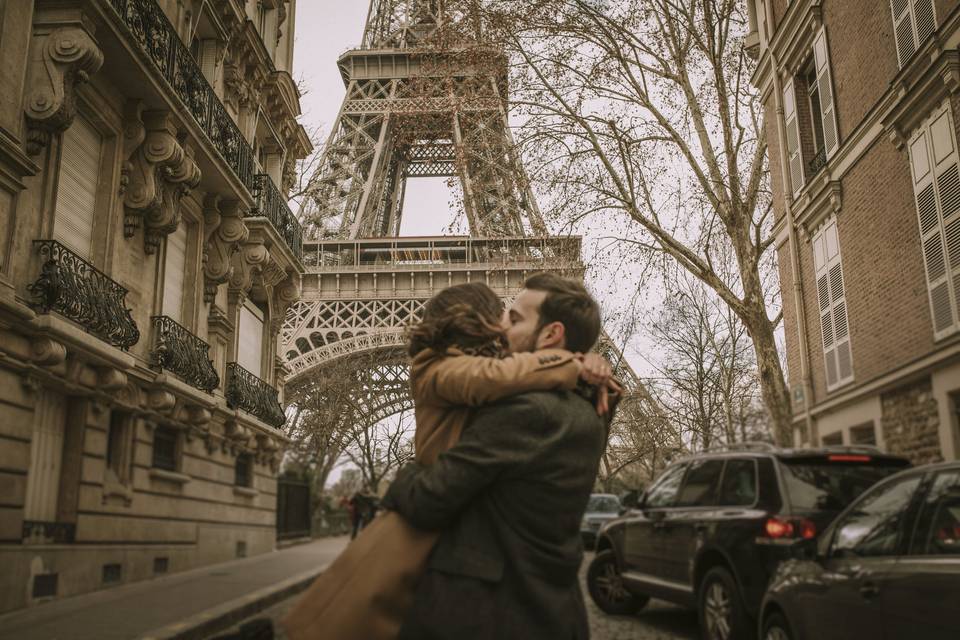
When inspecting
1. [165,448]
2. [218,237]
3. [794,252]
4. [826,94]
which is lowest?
[165,448]

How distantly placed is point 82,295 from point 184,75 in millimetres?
4820

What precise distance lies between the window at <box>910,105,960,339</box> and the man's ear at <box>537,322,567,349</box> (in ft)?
37.3

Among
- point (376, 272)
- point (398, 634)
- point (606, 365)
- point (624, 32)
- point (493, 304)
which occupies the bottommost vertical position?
point (398, 634)

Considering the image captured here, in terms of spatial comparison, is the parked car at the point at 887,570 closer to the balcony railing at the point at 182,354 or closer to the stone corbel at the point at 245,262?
the balcony railing at the point at 182,354

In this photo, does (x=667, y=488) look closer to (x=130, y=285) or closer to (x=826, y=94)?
(x=130, y=285)

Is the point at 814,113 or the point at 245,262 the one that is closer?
the point at 245,262

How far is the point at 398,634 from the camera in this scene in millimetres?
1964

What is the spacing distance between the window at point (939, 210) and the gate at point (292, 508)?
19.3 meters

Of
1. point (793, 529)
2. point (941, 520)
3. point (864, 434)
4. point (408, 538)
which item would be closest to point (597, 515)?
point (864, 434)

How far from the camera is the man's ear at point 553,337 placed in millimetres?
2350

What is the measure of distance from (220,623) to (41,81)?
610 centimetres

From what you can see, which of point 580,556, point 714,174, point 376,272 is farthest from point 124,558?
point 376,272

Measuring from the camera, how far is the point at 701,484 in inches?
337

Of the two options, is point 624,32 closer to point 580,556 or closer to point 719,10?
point 719,10
